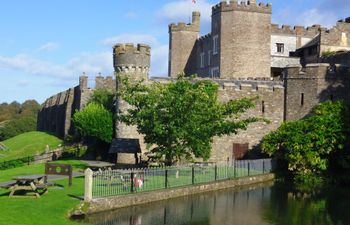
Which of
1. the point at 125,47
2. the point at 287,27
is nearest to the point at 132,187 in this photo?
the point at 125,47

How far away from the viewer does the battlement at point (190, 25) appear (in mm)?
61750

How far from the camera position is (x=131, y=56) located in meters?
Answer: 37.6

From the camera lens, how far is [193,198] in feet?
80.1

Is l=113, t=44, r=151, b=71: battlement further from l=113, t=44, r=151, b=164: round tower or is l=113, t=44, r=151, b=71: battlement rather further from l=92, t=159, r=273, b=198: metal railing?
l=92, t=159, r=273, b=198: metal railing

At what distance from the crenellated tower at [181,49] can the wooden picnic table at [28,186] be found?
136ft

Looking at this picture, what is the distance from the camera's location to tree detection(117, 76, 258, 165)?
2722cm

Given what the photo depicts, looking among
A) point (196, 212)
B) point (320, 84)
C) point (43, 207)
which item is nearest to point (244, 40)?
point (320, 84)

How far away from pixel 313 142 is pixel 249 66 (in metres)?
19.9

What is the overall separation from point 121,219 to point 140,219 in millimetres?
727

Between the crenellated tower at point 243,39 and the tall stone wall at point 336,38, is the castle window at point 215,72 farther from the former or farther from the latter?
the tall stone wall at point 336,38

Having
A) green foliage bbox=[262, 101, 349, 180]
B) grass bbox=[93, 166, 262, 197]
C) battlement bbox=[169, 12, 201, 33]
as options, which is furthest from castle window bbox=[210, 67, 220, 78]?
grass bbox=[93, 166, 262, 197]

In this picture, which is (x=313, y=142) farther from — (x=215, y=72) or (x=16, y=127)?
(x=16, y=127)

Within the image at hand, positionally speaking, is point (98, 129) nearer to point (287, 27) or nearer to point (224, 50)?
point (224, 50)

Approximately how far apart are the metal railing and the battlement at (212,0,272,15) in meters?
22.4
